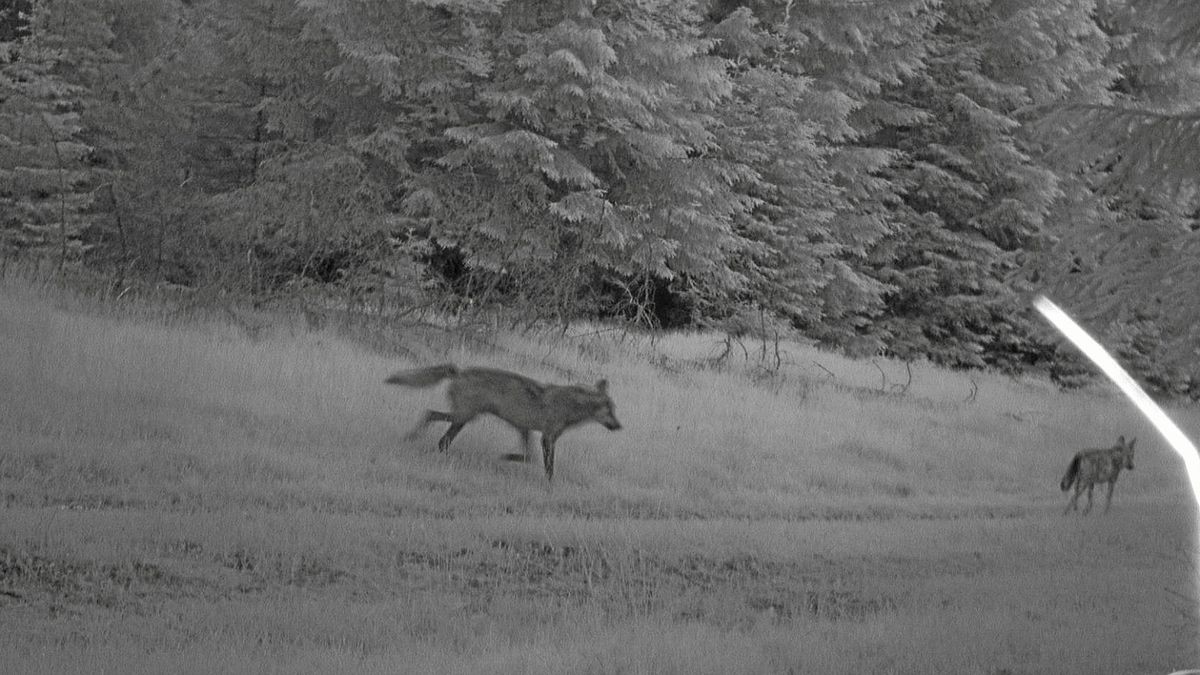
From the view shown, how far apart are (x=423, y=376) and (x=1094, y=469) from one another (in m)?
2.29

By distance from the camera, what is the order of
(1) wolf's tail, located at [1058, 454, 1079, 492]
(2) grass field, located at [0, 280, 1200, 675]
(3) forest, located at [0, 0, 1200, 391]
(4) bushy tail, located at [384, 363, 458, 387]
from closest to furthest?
(2) grass field, located at [0, 280, 1200, 675]
(4) bushy tail, located at [384, 363, 458, 387]
(3) forest, located at [0, 0, 1200, 391]
(1) wolf's tail, located at [1058, 454, 1079, 492]

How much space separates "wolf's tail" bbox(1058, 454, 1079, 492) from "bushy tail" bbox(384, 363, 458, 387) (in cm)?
210

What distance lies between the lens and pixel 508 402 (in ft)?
10.5

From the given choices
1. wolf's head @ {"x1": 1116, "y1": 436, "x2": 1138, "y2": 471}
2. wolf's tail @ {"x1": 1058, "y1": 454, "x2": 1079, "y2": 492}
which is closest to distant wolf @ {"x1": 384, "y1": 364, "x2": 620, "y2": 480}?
wolf's tail @ {"x1": 1058, "y1": 454, "x2": 1079, "y2": 492}

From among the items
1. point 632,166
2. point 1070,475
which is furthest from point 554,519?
point 1070,475

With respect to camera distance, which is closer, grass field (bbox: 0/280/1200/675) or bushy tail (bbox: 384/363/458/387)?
grass field (bbox: 0/280/1200/675)

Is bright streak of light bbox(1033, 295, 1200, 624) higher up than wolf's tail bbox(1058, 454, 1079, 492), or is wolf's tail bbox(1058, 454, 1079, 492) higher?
bright streak of light bbox(1033, 295, 1200, 624)

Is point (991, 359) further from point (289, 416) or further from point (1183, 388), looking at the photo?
point (289, 416)

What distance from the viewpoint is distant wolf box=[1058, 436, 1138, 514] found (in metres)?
3.97

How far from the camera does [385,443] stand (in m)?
2.93

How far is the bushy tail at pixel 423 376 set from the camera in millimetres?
3100

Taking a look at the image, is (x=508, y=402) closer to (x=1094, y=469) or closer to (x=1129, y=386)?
(x=1094, y=469)

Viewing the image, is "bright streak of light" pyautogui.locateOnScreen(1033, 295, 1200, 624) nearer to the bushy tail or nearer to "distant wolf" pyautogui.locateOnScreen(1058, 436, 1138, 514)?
"distant wolf" pyautogui.locateOnScreen(1058, 436, 1138, 514)

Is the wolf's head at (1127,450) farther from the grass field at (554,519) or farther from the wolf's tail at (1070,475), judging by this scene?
the wolf's tail at (1070,475)
